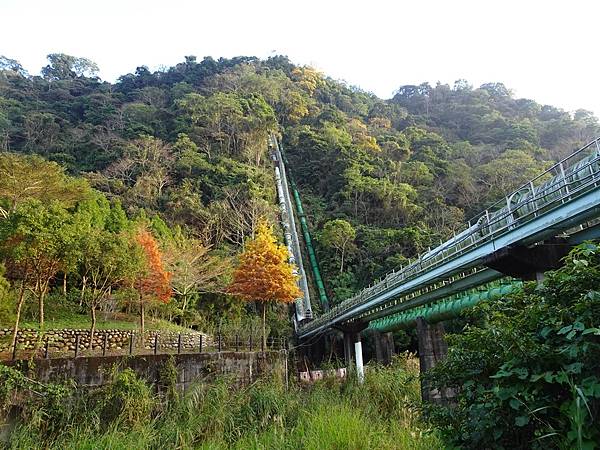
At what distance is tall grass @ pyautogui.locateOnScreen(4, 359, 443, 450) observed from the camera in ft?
18.9

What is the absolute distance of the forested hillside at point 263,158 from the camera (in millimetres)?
30516

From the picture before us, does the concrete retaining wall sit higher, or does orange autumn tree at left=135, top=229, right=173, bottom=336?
orange autumn tree at left=135, top=229, right=173, bottom=336

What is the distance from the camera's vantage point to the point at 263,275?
21656 mm

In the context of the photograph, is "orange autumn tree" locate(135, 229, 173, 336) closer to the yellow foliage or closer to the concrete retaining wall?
the yellow foliage

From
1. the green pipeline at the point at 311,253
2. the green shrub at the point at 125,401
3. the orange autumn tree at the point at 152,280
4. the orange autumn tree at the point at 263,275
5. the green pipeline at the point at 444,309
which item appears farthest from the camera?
the green pipeline at the point at 311,253

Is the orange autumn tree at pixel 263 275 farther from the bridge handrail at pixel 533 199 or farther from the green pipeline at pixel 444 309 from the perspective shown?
the bridge handrail at pixel 533 199

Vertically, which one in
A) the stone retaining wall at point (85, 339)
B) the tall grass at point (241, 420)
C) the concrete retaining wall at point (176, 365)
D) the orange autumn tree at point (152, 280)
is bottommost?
the tall grass at point (241, 420)

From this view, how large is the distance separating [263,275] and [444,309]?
33.4 ft

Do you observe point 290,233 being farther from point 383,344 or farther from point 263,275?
point 383,344

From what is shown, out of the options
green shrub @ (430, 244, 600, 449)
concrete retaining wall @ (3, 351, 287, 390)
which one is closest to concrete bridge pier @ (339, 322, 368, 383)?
concrete retaining wall @ (3, 351, 287, 390)

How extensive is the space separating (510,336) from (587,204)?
471 cm

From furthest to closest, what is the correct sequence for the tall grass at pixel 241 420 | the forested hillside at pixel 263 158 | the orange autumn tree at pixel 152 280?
the forested hillside at pixel 263 158
the orange autumn tree at pixel 152 280
the tall grass at pixel 241 420

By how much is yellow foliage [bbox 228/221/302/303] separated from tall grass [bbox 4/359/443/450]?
8.77 m

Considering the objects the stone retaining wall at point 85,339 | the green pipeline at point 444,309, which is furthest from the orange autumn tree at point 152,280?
the green pipeline at point 444,309
